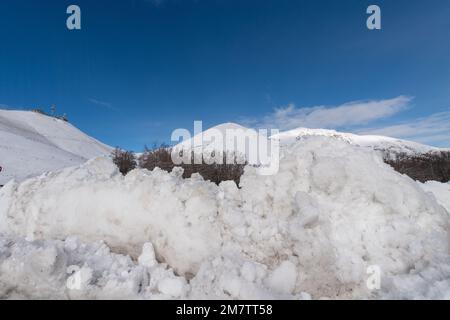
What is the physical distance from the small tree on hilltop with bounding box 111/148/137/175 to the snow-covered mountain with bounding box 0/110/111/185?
107 inches

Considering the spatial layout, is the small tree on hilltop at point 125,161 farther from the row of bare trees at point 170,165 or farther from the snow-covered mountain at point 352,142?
the snow-covered mountain at point 352,142

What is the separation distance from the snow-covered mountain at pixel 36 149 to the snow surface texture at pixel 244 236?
702cm

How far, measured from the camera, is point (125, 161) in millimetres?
12133

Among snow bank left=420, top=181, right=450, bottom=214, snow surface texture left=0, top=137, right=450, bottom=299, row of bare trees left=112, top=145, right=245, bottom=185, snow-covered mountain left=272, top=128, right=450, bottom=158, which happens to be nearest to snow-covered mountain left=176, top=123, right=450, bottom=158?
snow-covered mountain left=272, top=128, right=450, bottom=158

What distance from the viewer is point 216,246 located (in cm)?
367

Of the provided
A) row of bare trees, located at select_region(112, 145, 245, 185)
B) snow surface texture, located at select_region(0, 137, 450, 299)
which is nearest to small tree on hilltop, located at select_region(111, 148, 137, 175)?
row of bare trees, located at select_region(112, 145, 245, 185)

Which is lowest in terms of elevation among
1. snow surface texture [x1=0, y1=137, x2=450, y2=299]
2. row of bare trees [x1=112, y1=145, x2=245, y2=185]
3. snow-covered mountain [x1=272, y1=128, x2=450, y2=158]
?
snow surface texture [x1=0, y1=137, x2=450, y2=299]

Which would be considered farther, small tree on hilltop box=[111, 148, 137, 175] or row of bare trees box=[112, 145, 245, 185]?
small tree on hilltop box=[111, 148, 137, 175]

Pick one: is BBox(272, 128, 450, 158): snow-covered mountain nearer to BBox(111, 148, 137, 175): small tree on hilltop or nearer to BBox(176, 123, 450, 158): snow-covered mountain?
BBox(176, 123, 450, 158): snow-covered mountain

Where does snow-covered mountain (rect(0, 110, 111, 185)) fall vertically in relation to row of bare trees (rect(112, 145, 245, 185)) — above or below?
above

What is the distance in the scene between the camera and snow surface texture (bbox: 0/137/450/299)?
330 cm

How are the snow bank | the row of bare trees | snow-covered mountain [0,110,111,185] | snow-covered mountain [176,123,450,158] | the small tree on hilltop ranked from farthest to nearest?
snow-covered mountain [0,110,111,185] → snow-covered mountain [176,123,450,158] → the small tree on hilltop → the row of bare trees → the snow bank

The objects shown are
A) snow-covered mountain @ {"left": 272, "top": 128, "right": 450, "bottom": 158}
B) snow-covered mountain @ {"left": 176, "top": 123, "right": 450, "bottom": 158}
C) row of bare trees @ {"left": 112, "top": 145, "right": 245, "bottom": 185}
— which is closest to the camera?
row of bare trees @ {"left": 112, "top": 145, "right": 245, "bottom": 185}

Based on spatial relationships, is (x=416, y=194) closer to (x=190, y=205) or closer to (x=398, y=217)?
(x=398, y=217)
